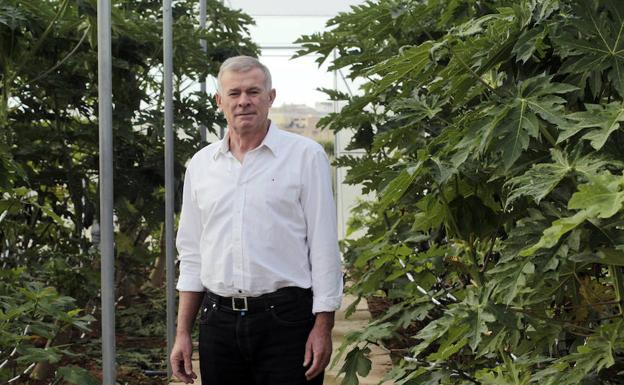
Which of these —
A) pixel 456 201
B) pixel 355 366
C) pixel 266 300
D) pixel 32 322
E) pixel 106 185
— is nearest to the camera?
pixel 456 201

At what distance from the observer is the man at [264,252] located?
283cm

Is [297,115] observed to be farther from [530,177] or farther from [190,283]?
[530,177]

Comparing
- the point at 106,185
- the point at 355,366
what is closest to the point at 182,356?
the point at 355,366

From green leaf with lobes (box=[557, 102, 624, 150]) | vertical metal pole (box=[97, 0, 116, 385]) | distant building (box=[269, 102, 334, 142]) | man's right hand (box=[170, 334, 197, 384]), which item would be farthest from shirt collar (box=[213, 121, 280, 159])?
distant building (box=[269, 102, 334, 142])

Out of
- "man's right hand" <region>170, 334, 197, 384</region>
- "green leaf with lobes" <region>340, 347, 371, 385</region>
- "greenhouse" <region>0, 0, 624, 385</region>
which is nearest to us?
"greenhouse" <region>0, 0, 624, 385</region>

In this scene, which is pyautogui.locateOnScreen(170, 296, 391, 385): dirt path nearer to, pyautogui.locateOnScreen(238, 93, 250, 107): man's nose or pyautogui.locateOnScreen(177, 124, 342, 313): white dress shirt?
pyautogui.locateOnScreen(177, 124, 342, 313): white dress shirt

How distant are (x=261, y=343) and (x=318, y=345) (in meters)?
0.16

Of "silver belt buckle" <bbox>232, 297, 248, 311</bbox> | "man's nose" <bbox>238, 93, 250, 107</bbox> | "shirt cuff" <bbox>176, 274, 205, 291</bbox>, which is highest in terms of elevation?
"man's nose" <bbox>238, 93, 250, 107</bbox>

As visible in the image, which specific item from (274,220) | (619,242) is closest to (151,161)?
(274,220)

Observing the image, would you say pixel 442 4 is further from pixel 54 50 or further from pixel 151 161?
pixel 151 161

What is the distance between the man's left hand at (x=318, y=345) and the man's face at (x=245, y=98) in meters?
0.56

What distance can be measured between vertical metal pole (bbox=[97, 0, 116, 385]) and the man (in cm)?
123

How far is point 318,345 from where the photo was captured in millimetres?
2801

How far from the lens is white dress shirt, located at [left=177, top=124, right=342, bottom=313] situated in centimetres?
285
